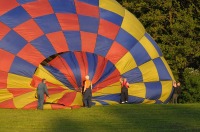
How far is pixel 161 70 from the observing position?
20.4 m

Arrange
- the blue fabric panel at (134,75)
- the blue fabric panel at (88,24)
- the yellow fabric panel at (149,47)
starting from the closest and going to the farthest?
1. the blue fabric panel at (88,24)
2. the blue fabric panel at (134,75)
3. the yellow fabric panel at (149,47)

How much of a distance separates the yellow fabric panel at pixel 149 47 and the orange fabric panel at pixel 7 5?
3.95 m

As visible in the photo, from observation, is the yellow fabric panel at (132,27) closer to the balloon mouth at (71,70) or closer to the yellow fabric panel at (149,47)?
the yellow fabric panel at (149,47)

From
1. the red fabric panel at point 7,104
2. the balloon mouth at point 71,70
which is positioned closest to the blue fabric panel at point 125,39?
the balloon mouth at point 71,70

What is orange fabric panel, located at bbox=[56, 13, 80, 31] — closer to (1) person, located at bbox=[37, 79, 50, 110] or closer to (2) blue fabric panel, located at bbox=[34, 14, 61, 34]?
(2) blue fabric panel, located at bbox=[34, 14, 61, 34]

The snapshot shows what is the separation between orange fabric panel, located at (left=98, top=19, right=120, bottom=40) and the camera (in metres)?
19.2

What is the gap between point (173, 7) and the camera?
3108 centimetres

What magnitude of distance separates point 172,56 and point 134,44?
384 inches

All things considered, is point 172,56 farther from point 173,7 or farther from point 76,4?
point 76,4

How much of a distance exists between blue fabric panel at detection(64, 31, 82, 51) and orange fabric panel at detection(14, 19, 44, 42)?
2.38ft

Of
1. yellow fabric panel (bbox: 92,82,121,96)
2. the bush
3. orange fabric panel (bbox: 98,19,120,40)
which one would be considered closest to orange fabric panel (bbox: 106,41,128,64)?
orange fabric panel (bbox: 98,19,120,40)

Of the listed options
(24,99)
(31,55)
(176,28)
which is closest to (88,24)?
(31,55)

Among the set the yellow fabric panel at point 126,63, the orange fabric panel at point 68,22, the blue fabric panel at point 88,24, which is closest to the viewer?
the orange fabric panel at point 68,22

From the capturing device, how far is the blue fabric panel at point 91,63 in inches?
728
